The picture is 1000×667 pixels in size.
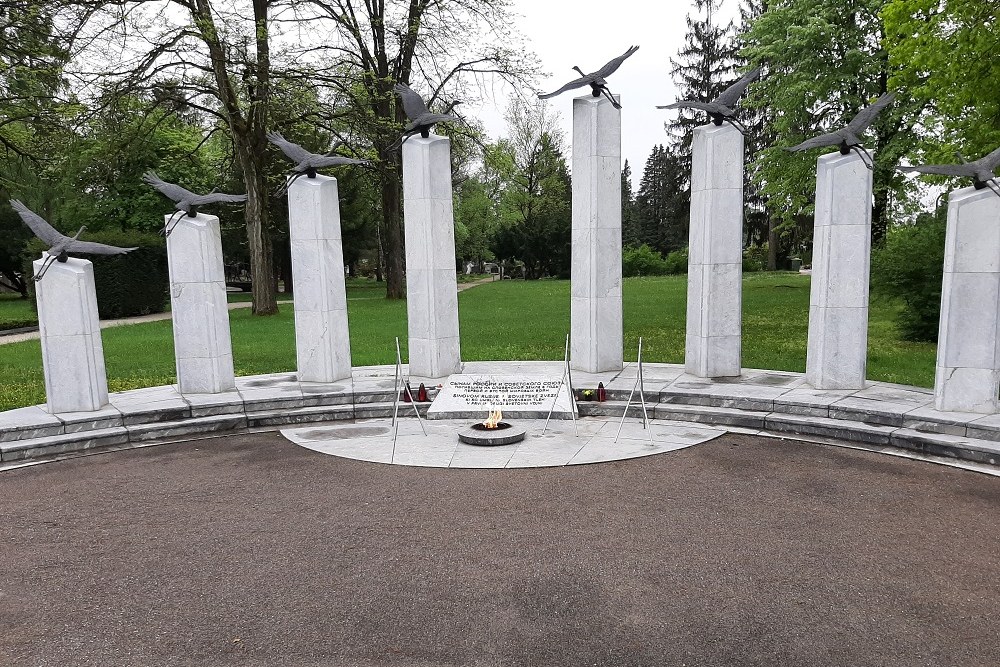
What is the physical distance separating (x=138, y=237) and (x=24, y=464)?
68.0 feet

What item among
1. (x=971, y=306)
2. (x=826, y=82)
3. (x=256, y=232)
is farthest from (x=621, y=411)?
(x=256, y=232)

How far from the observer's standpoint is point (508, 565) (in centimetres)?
494

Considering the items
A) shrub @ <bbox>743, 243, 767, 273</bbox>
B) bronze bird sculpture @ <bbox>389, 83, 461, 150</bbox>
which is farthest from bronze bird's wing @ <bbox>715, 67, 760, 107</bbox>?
shrub @ <bbox>743, 243, 767, 273</bbox>

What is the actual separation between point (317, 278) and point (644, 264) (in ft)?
128

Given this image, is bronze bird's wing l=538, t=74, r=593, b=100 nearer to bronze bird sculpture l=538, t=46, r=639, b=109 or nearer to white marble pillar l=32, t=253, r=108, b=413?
bronze bird sculpture l=538, t=46, r=639, b=109

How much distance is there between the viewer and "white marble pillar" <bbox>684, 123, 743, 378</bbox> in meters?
10.1

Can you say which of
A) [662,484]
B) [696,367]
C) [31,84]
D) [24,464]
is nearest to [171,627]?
[662,484]

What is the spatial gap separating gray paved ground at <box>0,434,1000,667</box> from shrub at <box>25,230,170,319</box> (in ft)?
64.7

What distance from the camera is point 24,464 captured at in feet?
25.5

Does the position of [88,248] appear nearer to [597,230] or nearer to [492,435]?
[492,435]

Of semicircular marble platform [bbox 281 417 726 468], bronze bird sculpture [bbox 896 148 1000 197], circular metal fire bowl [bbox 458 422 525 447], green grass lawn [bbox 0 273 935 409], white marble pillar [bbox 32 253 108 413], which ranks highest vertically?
bronze bird sculpture [bbox 896 148 1000 197]

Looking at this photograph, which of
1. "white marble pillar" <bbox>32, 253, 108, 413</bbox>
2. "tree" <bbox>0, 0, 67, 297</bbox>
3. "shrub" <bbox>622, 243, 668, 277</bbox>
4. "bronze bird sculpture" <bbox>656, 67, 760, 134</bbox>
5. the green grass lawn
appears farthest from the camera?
"shrub" <bbox>622, 243, 668, 277</bbox>

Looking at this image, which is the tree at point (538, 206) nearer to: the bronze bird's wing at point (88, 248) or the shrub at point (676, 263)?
the shrub at point (676, 263)

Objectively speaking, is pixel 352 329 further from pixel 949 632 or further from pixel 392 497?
pixel 949 632
